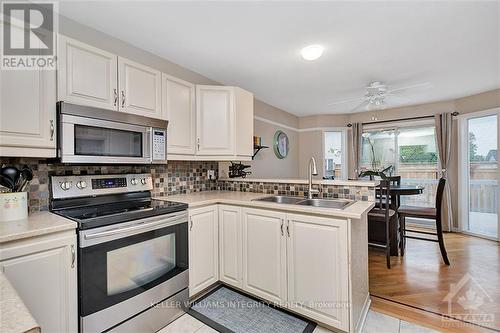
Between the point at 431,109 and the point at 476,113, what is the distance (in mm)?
663

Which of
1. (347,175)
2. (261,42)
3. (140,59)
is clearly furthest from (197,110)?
(347,175)

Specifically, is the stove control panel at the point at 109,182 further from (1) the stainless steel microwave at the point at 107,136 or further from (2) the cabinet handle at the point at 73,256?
(2) the cabinet handle at the point at 73,256

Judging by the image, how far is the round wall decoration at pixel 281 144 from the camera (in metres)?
4.54

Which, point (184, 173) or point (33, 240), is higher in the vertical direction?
point (184, 173)

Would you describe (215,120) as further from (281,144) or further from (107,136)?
(281,144)

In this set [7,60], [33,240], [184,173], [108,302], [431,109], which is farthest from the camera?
[431,109]

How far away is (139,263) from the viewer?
1.65m

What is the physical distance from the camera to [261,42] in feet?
7.18

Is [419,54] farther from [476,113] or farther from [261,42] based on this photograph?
[476,113]

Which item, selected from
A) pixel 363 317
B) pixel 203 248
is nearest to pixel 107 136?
pixel 203 248

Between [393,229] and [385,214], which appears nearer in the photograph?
[385,214]

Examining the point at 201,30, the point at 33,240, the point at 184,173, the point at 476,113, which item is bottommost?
the point at 33,240

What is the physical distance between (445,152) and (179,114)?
4.65 metres

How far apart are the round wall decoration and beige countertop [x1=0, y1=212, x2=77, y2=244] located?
3569 millimetres
